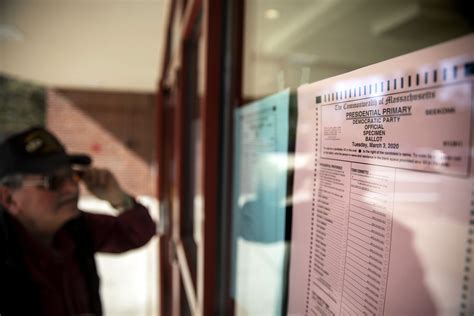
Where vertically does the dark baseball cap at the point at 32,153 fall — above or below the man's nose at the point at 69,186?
above

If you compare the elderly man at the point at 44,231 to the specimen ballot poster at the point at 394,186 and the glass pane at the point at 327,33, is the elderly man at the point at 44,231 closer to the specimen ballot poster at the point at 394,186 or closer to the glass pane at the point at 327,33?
the glass pane at the point at 327,33

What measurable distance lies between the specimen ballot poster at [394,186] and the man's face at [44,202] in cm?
102

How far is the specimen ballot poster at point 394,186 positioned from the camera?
249mm

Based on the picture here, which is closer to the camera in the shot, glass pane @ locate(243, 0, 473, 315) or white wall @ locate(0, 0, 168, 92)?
glass pane @ locate(243, 0, 473, 315)

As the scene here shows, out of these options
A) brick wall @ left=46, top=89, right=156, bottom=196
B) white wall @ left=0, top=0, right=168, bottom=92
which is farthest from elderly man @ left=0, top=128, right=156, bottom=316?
white wall @ left=0, top=0, right=168, bottom=92

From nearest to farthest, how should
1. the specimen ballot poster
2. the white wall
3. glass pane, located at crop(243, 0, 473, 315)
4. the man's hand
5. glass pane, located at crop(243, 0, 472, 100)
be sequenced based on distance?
the specimen ballot poster
glass pane, located at crop(243, 0, 473, 315)
glass pane, located at crop(243, 0, 472, 100)
the man's hand
the white wall

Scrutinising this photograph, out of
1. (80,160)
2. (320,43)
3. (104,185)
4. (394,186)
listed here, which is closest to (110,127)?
(104,185)

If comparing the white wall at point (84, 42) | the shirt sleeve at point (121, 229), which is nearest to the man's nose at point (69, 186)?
the shirt sleeve at point (121, 229)

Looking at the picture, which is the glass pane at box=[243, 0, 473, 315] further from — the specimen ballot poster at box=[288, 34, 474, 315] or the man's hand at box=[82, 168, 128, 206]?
the man's hand at box=[82, 168, 128, 206]

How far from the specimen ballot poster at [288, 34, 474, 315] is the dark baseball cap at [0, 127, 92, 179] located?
3.39ft

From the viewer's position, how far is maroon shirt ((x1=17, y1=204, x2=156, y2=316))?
44.2 inches

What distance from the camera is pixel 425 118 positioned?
10.6 inches

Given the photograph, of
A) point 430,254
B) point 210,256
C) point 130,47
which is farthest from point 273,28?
point 130,47

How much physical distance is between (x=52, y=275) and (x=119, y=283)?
5.52 feet
